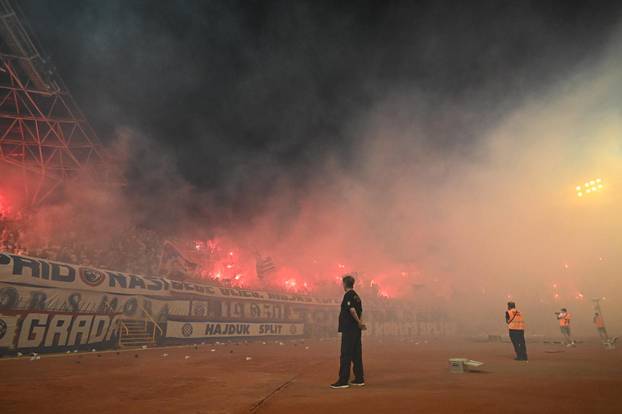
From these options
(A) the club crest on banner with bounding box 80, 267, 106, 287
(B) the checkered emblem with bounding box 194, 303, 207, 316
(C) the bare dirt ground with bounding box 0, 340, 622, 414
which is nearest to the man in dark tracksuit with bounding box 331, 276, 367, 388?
(C) the bare dirt ground with bounding box 0, 340, 622, 414

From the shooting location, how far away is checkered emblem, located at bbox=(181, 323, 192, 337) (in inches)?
575

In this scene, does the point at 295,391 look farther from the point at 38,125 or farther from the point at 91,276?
the point at 38,125

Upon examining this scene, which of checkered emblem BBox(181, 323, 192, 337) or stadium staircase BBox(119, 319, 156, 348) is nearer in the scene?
stadium staircase BBox(119, 319, 156, 348)

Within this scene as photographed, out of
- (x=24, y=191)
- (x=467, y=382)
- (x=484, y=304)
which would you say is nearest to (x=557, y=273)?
(x=484, y=304)

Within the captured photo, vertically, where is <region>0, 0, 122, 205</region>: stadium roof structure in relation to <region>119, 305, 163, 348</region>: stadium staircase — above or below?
above

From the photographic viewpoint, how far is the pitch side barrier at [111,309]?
28.8 ft

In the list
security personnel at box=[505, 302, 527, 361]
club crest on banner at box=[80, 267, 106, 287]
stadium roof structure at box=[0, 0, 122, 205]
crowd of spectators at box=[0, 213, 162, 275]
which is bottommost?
security personnel at box=[505, 302, 527, 361]

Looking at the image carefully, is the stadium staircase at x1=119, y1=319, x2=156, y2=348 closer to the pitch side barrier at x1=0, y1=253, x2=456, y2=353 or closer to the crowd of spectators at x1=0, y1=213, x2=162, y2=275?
the pitch side barrier at x1=0, y1=253, x2=456, y2=353

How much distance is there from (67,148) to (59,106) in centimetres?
229

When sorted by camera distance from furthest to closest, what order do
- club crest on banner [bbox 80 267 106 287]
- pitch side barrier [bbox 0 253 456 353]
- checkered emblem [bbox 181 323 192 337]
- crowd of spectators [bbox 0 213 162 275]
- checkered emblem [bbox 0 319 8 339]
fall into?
crowd of spectators [bbox 0 213 162 275] → checkered emblem [bbox 181 323 192 337] → club crest on banner [bbox 80 267 106 287] → pitch side barrier [bbox 0 253 456 353] → checkered emblem [bbox 0 319 8 339]

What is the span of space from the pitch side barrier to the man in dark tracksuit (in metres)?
8.97

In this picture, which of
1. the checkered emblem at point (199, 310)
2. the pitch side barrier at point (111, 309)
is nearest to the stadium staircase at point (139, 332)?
the pitch side barrier at point (111, 309)

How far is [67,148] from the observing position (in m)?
16.9

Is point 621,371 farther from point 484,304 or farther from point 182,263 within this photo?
point 484,304
